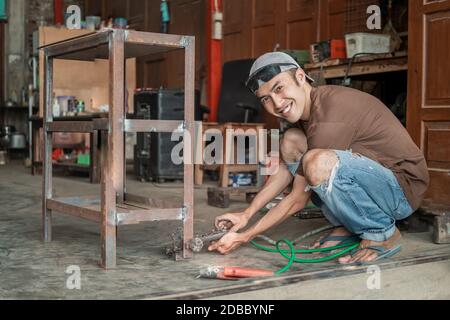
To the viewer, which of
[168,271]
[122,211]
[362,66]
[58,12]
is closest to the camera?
[168,271]

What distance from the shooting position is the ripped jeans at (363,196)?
2.16 meters

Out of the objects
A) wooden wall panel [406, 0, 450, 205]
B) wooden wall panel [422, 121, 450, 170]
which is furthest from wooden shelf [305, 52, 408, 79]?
wooden wall panel [422, 121, 450, 170]

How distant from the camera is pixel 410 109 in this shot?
361 cm

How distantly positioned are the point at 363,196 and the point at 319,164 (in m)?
0.22

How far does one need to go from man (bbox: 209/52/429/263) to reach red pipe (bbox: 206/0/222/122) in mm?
4006

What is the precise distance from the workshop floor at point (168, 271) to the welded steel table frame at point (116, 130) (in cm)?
15

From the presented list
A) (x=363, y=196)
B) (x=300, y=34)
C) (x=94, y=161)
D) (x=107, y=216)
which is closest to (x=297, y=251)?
(x=363, y=196)

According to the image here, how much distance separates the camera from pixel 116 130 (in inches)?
83.7

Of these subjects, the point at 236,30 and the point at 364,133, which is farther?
the point at 236,30

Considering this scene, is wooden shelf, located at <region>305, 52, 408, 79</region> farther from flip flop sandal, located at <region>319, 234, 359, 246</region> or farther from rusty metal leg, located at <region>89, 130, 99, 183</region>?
rusty metal leg, located at <region>89, 130, 99, 183</region>

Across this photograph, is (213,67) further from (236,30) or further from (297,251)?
(297,251)

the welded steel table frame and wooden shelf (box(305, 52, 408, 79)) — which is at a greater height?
wooden shelf (box(305, 52, 408, 79))

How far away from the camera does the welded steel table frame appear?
6.96ft

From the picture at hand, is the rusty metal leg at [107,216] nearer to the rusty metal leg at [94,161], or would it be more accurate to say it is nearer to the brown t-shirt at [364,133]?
the brown t-shirt at [364,133]
